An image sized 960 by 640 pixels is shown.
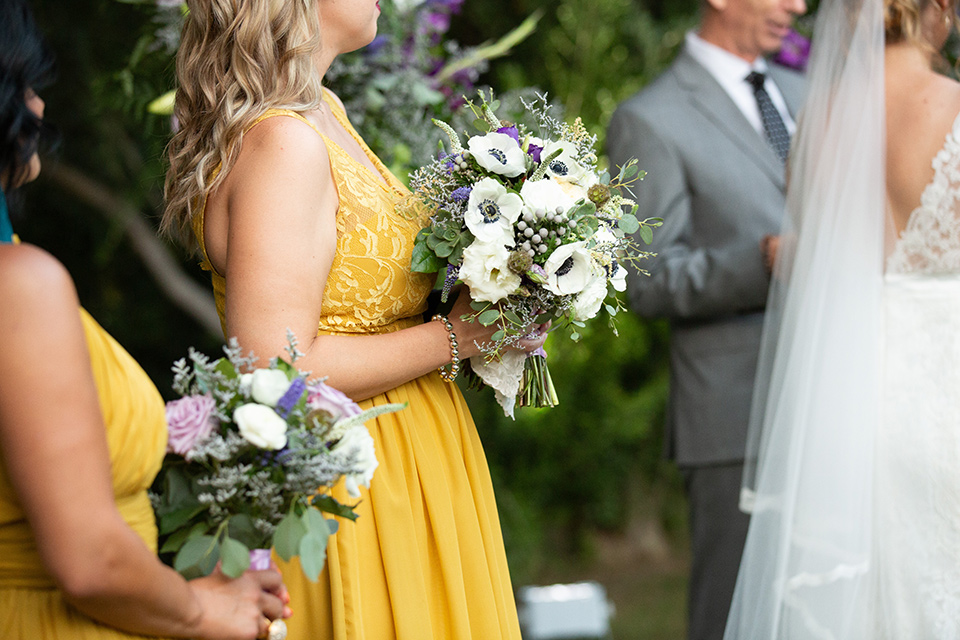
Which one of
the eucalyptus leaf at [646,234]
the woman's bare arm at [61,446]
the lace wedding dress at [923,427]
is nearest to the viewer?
the woman's bare arm at [61,446]

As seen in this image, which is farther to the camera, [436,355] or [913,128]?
[913,128]

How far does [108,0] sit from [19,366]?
3.22 metres

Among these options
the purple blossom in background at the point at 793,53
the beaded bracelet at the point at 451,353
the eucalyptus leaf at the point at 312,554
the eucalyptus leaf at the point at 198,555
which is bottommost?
the eucalyptus leaf at the point at 198,555

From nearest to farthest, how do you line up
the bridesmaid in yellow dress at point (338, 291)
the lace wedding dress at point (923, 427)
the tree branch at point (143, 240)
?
the bridesmaid in yellow dress at point (338, 291)
the lace wedding dress at point (923, 427)
the tree branch at point (143, 240)

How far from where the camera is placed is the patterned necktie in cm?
322

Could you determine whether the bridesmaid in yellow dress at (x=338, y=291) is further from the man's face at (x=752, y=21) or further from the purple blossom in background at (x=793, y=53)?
the purple blossom in background at (x=793, y=53)

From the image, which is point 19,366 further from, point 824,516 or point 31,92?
point 824,516

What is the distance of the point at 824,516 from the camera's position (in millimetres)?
2307

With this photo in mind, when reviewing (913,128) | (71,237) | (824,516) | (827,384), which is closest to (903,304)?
(827,384)

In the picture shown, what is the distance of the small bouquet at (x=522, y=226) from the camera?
5.48 ft

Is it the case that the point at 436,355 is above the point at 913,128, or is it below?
below

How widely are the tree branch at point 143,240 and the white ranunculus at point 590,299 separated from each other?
2.95 m

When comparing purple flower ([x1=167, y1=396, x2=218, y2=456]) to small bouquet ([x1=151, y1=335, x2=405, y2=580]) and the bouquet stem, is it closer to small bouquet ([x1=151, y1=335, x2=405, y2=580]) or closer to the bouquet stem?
small bouquet ([x1=151, y1=335, x2=405, y2=580])

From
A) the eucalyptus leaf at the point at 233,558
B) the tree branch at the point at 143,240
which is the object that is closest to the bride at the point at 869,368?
the eucalyptus leaf at the point at 233,558
